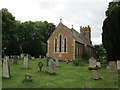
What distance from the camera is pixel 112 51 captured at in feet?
64.8

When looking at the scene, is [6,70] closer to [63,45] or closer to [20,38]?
[63,45]

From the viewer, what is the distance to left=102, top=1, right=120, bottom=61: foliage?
1879cm

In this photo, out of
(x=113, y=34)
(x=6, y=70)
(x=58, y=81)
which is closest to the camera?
(x=58, y=81)

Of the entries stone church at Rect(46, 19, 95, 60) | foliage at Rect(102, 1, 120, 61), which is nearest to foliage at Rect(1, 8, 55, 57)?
stone church at Rect(46, 19, 95, 60)

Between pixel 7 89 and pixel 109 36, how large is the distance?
46.0ft

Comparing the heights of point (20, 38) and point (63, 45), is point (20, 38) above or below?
above

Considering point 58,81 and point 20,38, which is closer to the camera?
point 58,81

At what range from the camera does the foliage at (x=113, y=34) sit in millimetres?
18791

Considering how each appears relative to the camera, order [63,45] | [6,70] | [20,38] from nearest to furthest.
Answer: [6,70] → [63,45] → [20,38]

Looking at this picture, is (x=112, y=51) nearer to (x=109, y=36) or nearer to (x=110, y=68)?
(x=109, y=36)

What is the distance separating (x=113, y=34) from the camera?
1944 centimetres

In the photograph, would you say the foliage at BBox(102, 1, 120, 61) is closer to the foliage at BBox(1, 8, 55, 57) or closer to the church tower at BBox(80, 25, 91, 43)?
the foliage at BBox(1, 8, 55, 57)

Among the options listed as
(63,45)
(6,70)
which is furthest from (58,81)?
(63,45)

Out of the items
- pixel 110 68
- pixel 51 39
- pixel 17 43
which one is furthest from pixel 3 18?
pixel 110 68
